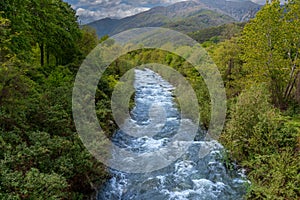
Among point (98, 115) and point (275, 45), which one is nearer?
point (98, 115)

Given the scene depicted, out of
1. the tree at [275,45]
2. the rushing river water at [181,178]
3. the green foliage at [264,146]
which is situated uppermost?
the tree at [275,45]

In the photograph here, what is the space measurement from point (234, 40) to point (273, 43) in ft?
20.2

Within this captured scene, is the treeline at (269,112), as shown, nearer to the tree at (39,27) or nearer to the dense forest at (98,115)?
the dense forest at (98,115)

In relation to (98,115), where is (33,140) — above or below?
above

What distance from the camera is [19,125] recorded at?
9.85 meters

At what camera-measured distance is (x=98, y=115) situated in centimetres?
1518

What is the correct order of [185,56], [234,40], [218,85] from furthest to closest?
1. [185,56]
2. [234,40]
3. [218,85]

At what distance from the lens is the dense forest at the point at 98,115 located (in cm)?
820

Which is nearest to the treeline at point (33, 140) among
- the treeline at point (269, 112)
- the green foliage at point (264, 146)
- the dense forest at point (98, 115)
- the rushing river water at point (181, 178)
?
the dense forest at point (98, 115)

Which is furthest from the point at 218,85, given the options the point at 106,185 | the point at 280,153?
the point at 106,185

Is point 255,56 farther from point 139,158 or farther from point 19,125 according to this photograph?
point 19,125

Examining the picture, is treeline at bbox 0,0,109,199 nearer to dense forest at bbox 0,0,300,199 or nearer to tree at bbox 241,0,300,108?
dense forest at bbox 0,0,300,199

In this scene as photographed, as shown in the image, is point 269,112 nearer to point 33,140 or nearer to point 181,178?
point 181,178

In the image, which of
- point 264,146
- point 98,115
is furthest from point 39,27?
point 264,146
